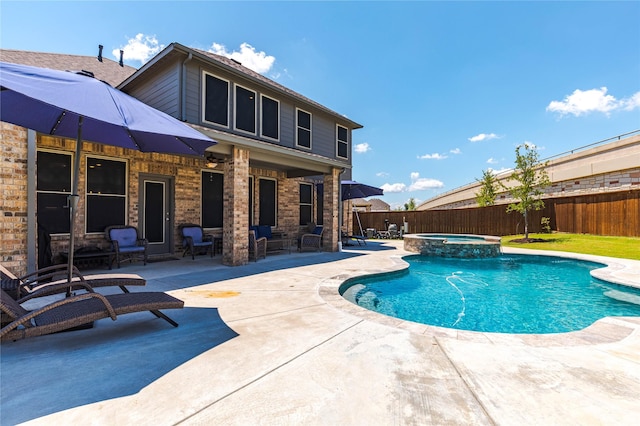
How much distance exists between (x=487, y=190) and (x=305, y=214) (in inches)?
791

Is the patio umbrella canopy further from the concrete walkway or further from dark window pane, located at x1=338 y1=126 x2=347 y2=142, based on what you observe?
the concrete walkway

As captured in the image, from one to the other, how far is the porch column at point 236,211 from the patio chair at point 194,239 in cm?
136

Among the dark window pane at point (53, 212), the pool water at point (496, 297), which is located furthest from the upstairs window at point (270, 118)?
the pool water at point (496, 297)

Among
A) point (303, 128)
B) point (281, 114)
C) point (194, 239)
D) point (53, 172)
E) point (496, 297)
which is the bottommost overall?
point (496, 297)

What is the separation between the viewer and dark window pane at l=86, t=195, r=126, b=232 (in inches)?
293

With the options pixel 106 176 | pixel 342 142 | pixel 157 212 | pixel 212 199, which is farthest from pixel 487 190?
pixel 106 176

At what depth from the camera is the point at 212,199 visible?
10.1m

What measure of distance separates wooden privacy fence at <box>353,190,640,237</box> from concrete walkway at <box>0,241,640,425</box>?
13.6 m

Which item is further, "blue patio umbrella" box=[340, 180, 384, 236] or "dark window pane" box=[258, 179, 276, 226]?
"blue patio umbrella" box=[340, 180, 384, 236]

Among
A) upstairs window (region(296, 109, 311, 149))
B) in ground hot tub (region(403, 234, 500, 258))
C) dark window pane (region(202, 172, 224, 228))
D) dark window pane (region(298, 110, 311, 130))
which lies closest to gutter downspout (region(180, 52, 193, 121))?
dark window pane (region(202, 172, 224, 228))

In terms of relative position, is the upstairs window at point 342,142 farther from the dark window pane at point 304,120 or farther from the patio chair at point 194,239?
the patio chair at point 194,239

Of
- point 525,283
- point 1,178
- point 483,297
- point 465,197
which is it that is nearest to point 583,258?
point 525,283

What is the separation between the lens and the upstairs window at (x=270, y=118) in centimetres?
973

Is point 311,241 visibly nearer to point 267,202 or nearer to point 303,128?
point 267,202
